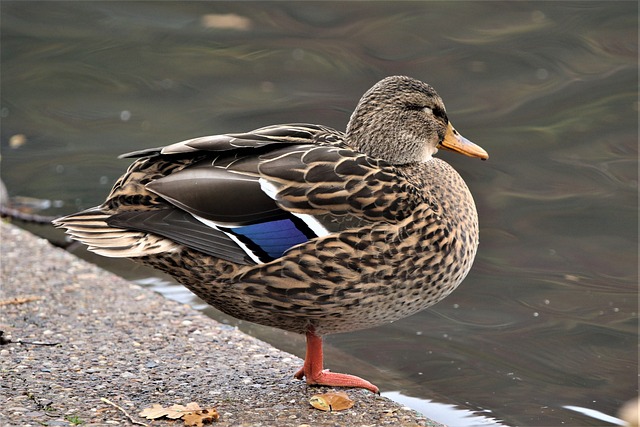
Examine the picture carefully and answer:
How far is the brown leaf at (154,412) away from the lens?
395 centimetres

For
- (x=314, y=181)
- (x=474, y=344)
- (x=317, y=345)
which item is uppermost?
(x=314, y=181)

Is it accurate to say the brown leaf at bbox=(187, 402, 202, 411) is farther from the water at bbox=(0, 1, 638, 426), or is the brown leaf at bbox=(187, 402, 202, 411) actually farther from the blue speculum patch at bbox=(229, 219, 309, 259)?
the water at bbox=(0, 1, 638, 426)

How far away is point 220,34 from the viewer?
10.3 meters

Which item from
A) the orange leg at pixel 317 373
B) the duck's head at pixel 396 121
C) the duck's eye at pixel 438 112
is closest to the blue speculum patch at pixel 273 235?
the orange leg at pixel 317 373

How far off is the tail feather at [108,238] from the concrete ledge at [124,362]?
Result: 1.95ft

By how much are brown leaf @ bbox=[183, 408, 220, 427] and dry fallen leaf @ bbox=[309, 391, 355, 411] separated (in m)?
0.42

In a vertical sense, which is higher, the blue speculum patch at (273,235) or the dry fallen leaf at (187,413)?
the blue speculum patch at (273,235)

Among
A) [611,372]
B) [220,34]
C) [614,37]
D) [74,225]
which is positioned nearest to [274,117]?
[220,34]

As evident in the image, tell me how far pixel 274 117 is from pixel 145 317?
3765mm

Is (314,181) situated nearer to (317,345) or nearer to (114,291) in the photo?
(317,345)

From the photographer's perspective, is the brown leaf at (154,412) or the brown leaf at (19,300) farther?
the brown leaf at (19,300)

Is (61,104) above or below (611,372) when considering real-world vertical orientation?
above

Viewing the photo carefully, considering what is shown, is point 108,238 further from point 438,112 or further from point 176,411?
point 438,112

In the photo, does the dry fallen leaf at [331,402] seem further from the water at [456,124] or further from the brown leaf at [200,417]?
the water at [456,124]
